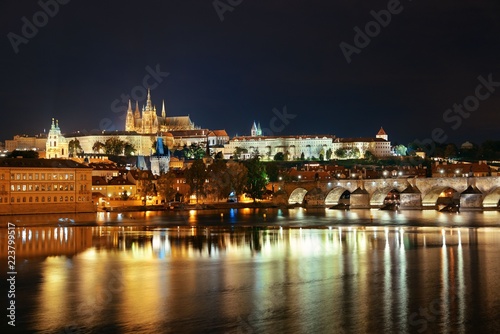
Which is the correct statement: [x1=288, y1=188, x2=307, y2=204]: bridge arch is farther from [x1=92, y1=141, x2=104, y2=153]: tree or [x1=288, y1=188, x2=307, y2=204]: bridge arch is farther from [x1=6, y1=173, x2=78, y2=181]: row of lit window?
[x1=92, y1=141, x2=104, y2=153]: tree

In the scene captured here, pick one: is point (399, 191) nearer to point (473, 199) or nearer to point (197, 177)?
point (473, 199)

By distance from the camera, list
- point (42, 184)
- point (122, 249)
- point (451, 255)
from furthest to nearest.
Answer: point (42, 184) → point (122, 249) → point (451, 255)

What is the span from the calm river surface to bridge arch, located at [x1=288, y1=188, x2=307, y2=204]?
3607cm

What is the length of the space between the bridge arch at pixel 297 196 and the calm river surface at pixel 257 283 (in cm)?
3607

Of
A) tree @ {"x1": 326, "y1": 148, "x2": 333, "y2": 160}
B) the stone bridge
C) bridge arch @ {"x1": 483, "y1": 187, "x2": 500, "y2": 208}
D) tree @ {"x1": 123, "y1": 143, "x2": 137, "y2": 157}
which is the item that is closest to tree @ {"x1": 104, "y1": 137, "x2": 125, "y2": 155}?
tree @ {"x1": 123, "y1": 143, "x2": 137, "y2": 157}

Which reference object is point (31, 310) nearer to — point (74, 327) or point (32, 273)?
point (74, 327)

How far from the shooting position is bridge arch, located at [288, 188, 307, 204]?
6784 centimetres

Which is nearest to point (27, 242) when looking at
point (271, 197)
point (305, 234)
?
point (305, 234)

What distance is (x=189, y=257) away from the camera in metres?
23.7

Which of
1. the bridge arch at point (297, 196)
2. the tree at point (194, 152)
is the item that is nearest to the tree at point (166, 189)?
the bridge arch at point (297, 196)

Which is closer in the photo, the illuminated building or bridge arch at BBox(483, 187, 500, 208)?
the illuminated building

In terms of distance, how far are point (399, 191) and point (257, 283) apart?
4100 cm

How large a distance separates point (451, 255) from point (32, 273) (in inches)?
504

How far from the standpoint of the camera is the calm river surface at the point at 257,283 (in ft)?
46.5
